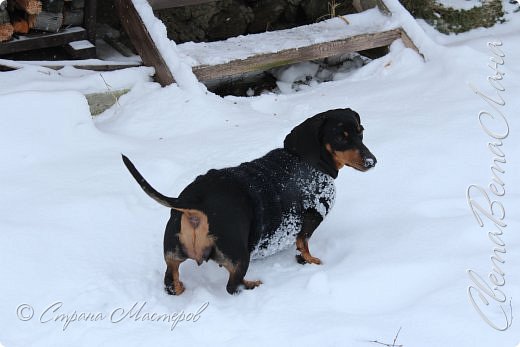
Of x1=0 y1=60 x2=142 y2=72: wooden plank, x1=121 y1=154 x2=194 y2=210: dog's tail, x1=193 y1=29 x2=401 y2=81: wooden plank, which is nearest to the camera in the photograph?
x1=121 y1=154 x2=194 y2=210: dog's tail

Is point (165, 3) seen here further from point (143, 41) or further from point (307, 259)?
point (307, 259)

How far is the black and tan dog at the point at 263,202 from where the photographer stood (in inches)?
104

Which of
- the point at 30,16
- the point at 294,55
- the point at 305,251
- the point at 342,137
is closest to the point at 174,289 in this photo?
the point at 305,251

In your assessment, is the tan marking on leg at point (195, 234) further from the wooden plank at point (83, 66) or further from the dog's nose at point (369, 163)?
the wooden plank at point (83, 66)

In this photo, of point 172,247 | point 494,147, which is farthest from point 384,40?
point 172,247

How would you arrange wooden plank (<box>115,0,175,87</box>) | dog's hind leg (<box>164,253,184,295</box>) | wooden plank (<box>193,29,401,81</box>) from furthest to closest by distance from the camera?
wooden plank (<box>193,29,401,81</box>) → wooden plank (<box>115,0,175,87</box>) → dog's hind leg (<box>164,253,184,295</box>)

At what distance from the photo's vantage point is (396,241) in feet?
10.2

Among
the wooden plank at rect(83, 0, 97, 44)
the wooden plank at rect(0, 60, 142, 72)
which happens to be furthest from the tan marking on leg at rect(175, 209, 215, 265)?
the wooden plank at rect(83, 0, 97, 44)

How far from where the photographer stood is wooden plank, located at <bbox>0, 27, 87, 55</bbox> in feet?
14.8

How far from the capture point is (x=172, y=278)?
283 cm

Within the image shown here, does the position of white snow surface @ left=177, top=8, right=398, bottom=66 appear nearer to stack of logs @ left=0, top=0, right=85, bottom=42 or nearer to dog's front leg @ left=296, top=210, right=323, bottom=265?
stack of logs @ left=0, top=0, right=85, bottom=42

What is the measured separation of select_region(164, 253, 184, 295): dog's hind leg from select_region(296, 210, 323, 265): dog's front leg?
0.58 meters

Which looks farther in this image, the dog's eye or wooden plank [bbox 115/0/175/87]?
wooden plank [bbox 115/0/175/87]

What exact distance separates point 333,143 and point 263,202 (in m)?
0.42
